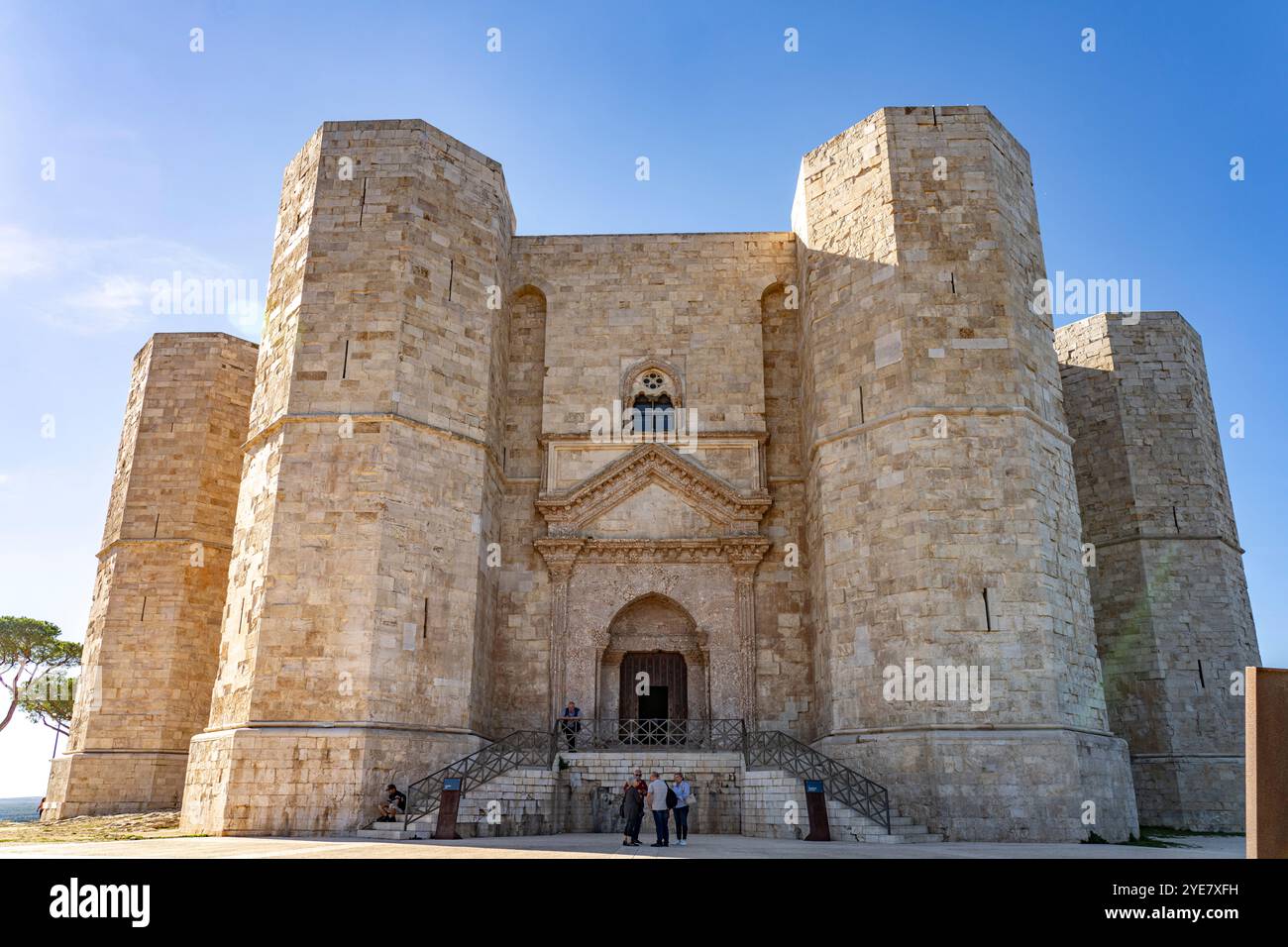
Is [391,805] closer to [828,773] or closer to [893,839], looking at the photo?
[828,773]

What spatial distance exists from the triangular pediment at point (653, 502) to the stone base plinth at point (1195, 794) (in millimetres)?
9468

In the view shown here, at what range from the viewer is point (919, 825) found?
13.9 m

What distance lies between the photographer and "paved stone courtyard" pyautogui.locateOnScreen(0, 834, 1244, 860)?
9.88m

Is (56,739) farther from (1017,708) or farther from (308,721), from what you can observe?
(1017,708)

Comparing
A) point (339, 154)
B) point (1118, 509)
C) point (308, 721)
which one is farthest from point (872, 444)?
point (339, 154)

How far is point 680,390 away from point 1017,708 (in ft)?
29.8

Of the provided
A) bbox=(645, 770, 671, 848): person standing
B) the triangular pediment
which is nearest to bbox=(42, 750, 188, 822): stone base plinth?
the triangular pediment

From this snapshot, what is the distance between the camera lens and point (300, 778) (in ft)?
47.0

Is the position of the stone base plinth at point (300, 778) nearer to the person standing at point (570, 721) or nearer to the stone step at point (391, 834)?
the stone step at point (391, 834)

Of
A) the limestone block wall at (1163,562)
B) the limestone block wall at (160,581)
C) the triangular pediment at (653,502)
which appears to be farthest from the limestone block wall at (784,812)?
the limestone block wall at (160,581)

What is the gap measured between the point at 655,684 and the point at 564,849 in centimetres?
826

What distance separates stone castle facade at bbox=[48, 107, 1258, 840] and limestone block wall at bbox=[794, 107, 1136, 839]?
6 centimetres

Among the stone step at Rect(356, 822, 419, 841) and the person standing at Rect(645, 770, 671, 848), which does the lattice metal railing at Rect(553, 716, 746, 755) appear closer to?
the stone step at Rect(356, 822, 419, 841)

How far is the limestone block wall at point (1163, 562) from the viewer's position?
1888 cm
